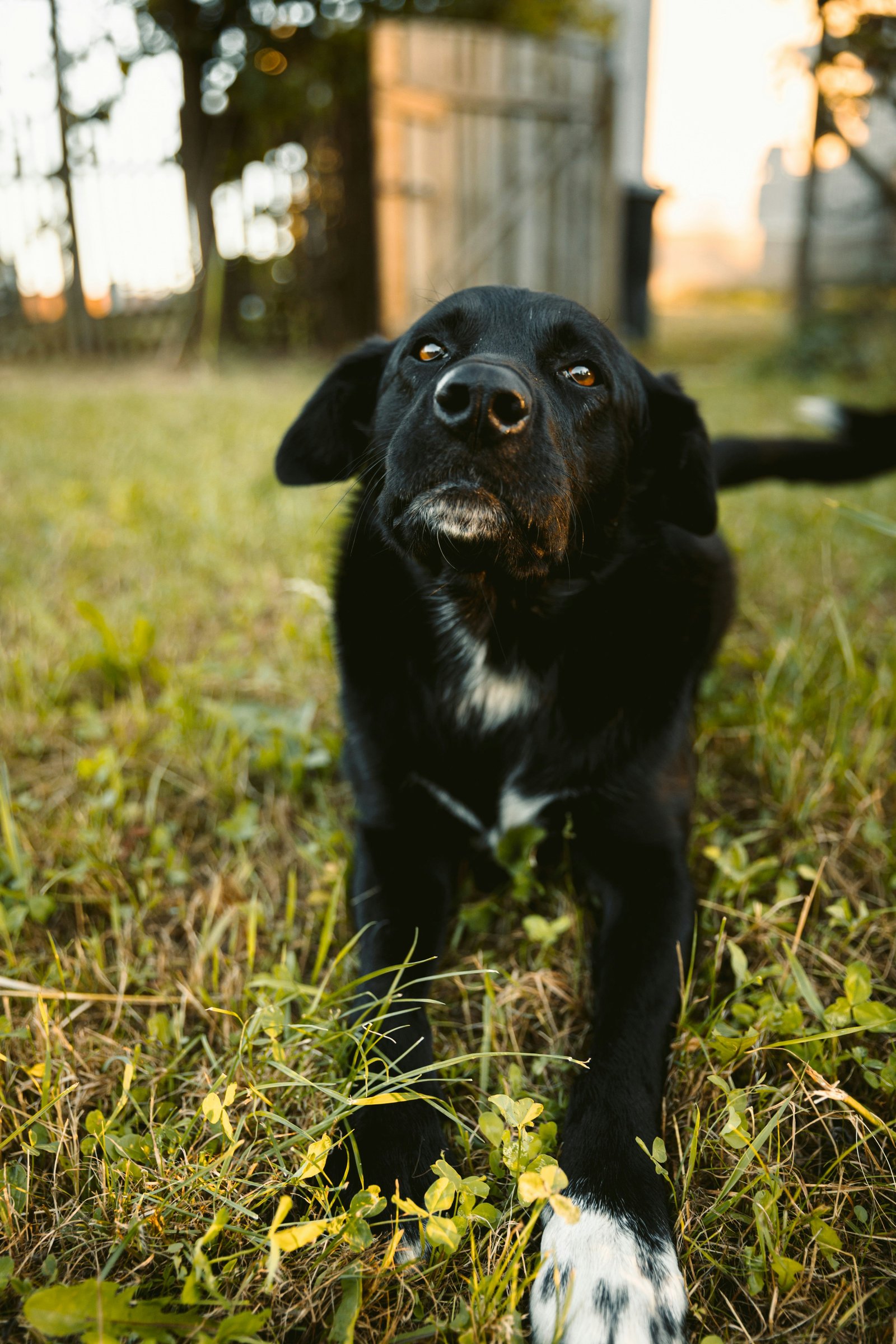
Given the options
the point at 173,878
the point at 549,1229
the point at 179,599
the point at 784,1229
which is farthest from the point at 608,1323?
the point at 179,599

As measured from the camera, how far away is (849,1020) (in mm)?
1251

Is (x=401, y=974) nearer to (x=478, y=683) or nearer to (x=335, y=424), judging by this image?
(x=478, y=683)

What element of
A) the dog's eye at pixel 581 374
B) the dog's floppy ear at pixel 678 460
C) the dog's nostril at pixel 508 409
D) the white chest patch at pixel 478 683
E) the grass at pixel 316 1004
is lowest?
the grass at pixel 316 1004

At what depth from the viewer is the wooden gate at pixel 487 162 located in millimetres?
7883

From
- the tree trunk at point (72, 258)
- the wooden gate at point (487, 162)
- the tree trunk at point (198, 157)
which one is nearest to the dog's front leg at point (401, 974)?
the wooden gate at point (487, 162)

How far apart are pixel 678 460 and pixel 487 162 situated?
800 centimetres

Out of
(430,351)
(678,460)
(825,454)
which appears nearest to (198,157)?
(825,454)

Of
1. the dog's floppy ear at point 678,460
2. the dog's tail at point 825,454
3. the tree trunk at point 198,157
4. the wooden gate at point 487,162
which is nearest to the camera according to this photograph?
the dog's floppy ear at point 678,460

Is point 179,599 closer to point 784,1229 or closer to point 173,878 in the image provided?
point 173,878

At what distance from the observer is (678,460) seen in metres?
1.93

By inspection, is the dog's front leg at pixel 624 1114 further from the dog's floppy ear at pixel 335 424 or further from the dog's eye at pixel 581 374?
the dog's floppy ear at pixel 335 424

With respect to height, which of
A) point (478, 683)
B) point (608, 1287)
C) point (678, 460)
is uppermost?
point (678, 460)

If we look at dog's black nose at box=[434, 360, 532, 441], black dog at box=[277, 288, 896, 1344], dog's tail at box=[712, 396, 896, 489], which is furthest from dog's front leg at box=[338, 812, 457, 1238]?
dog's tail at box=[712, 396, 896, 489]

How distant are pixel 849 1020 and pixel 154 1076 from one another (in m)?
1.02
